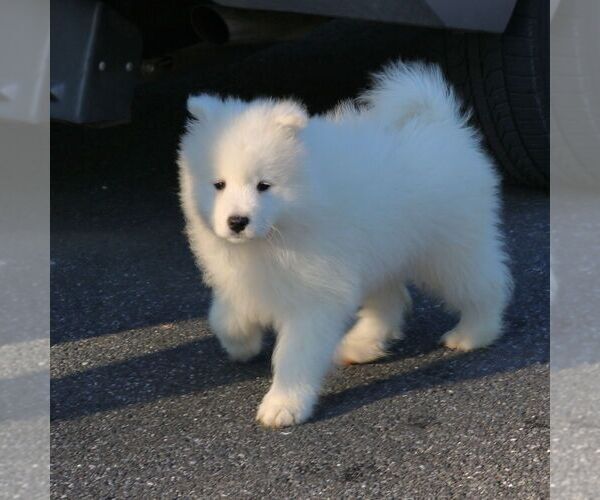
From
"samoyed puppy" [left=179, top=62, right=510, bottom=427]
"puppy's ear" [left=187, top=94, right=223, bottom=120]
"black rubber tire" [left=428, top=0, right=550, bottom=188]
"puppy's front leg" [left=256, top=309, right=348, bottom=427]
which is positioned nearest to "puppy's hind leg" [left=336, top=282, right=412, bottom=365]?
"samoyed puppy" [left=179, top=62, right=510, bottom=427]

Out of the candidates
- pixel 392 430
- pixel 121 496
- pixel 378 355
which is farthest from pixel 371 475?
pixel 378 355

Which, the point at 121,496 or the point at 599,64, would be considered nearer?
the point at 121,496

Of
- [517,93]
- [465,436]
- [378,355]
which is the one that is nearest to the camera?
[465,436]

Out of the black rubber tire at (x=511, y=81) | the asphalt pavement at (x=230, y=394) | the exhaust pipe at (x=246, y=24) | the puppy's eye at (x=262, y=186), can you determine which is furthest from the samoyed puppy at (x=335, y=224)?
the black rubber tire at (x=511, y=81)

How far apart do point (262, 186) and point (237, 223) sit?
0.15 m

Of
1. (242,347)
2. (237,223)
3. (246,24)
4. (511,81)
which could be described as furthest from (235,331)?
(511,81)

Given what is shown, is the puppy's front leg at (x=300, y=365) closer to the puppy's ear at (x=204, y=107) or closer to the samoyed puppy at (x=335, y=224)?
the samoyed puppy at (x=335, y=224)

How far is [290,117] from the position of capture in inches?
130

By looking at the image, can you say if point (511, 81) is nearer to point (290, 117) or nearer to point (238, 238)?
point (290, 117)

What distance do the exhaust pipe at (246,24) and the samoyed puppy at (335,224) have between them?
465 mm

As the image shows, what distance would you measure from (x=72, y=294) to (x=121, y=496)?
158 centimetres

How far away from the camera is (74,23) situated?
3.97 m

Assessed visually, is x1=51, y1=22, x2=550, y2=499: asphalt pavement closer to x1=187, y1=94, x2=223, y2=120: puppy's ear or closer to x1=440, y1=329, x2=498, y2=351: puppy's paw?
x1=440, y1=329, x2=498, y2=351: puppy's paw

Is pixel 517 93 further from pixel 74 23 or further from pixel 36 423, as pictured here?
pixel 36 423
